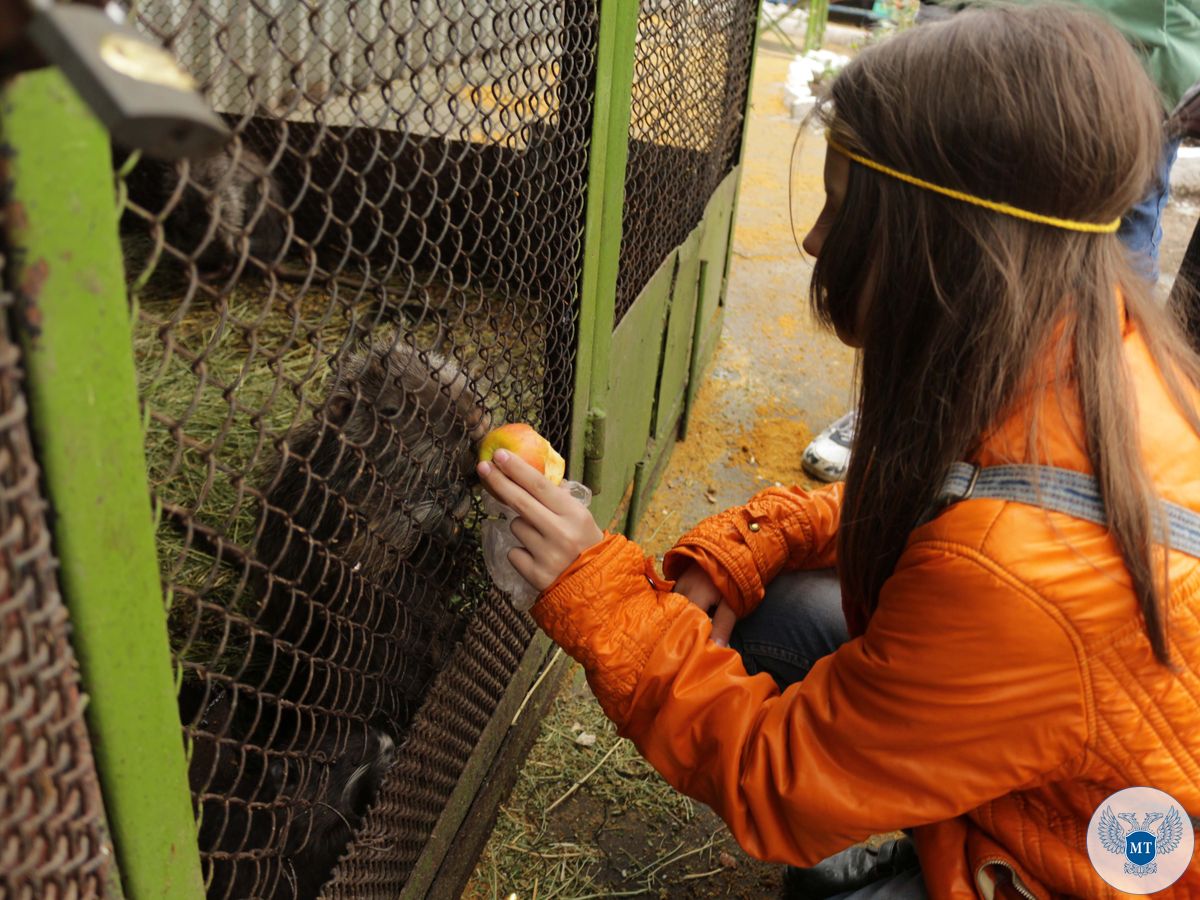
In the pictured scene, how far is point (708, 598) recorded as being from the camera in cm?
219

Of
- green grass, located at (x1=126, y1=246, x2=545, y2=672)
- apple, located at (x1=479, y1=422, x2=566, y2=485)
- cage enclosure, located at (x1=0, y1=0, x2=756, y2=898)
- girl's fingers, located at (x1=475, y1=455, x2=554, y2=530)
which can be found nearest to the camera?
cage enclosure, located at (x1=0, y1=0, x2=756, y2=898)

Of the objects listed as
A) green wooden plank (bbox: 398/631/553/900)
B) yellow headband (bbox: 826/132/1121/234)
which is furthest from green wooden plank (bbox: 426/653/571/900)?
yellow headband (bbox: 826/132/1121/234)

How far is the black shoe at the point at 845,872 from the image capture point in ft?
6.99

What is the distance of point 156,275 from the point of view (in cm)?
498

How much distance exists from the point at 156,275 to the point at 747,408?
9.68 ft

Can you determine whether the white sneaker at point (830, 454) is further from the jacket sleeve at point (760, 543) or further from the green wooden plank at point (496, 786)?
the jacket sleeve at point (760, 543)

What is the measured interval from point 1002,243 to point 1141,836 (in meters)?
0.86

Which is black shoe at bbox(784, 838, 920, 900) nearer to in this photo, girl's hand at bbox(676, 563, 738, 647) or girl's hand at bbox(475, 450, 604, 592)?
girl's hand at bbox(676, 563, 738, 647)

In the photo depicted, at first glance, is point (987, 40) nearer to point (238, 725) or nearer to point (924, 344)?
point (924, 344)

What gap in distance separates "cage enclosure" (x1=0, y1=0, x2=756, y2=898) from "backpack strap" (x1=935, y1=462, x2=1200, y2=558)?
860mm

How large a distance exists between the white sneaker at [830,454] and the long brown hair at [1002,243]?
251 centimetres

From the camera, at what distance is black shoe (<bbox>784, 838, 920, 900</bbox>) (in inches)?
83.9

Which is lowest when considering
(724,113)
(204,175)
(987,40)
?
(204,175)

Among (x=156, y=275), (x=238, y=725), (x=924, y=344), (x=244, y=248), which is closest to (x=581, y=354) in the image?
(x=924, y=344)
